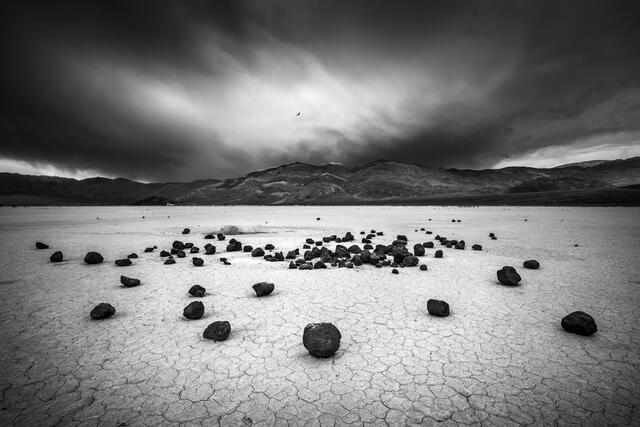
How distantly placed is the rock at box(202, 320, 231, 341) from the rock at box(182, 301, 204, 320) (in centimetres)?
82

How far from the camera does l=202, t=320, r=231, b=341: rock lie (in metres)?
4.48

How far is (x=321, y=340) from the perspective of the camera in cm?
396

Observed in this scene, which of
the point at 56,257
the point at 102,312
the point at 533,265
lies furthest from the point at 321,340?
the point at 56,257

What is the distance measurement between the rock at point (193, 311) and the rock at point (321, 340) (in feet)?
8.15

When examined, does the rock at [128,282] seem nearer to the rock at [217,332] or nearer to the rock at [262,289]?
the rock at [262,289]

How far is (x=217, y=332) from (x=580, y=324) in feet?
19.6

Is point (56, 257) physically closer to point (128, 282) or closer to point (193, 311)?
point (128, 282)

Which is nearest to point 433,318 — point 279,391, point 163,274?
point 279,391

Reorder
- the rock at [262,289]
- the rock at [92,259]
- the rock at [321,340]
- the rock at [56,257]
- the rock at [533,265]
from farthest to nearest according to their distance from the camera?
the rock at [56,257] < the rock at [92,259] < the rock at [533,265] < the rock at [262,289] < the rock at [321,340]

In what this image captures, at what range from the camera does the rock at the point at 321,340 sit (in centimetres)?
393

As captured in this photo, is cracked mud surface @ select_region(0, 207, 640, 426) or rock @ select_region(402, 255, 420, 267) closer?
cracked mud surface @ select_region(0, 207, 640, 426)

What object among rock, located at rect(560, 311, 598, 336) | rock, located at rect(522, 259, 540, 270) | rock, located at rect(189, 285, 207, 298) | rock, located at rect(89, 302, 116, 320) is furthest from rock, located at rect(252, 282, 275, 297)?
rock, located at rect(522, 259, 540, 270)

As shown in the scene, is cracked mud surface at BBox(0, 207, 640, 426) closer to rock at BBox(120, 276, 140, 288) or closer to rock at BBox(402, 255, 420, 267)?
rock at BBox(120, 276, 140, 288)

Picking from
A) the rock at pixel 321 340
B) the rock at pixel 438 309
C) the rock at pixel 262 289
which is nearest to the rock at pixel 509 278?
the rock at pixel 438 309
